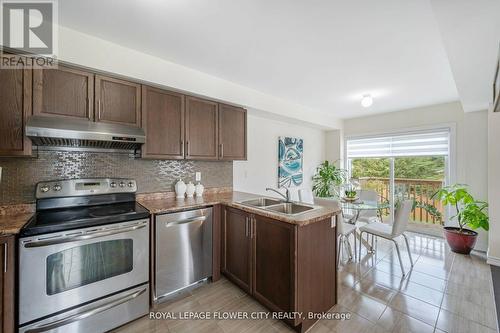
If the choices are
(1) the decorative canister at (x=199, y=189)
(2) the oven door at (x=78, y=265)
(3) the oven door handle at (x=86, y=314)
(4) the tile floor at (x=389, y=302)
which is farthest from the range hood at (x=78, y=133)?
(4) the tile floor at (x=389, y=302)

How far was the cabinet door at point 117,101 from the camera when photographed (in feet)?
6.57

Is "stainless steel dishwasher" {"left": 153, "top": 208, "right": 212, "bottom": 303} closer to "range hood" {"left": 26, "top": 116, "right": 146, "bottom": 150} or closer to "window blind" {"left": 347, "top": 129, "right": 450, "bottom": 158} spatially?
"range hood" {"left": 26, "top": 116, "right": 146, "bottom": 150}

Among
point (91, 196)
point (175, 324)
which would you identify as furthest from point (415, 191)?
point (91, 196)

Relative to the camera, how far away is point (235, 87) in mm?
2959

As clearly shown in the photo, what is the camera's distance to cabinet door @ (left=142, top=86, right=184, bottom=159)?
227 centimetres

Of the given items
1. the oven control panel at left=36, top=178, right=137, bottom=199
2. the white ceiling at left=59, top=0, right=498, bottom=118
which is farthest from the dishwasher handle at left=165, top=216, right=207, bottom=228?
the white ceiling at left=59, top=0, right=498, bottom=118

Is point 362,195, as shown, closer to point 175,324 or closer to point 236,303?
point 236,303

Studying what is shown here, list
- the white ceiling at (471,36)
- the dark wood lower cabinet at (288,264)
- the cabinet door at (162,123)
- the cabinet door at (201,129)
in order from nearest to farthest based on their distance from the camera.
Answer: the white ceiling at (471,36), the dark wood lower cabinet at (288,264), the cabinet door at (162,123), the cabinet door at (201,129)

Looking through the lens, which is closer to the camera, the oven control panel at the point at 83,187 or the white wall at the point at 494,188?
the oven control panel at the point at 83,187

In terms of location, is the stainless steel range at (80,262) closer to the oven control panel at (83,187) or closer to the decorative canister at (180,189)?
the oven control panel at (83,187)

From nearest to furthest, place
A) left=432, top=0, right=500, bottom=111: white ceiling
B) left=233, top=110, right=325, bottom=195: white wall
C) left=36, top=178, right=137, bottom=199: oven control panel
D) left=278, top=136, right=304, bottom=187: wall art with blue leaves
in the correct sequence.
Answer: left=432, top=0, right=500, bottom=111: white ceiling, left=36, top=178, right=137, bottom=199: oven control panel, left=233, top=110, right=325, bottom=195: white wall, left=278, top=136, right=304, bottom=187: wall art with blue leaves

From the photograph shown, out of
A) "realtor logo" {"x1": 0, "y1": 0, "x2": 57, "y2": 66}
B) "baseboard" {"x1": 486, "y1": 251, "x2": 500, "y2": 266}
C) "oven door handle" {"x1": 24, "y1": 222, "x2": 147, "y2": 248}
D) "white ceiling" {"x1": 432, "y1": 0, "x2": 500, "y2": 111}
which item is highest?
"realtor logo" {"x1": 0, "y1": 0, "x2": 57, "y2": 66}

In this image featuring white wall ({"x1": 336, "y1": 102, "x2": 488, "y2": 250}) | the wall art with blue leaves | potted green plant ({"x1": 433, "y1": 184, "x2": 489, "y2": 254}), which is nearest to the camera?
potted green plant ({"x1": 433, "y1": 184, "x2": 489, "y2": 254})

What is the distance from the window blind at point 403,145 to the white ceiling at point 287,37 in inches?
37.9
